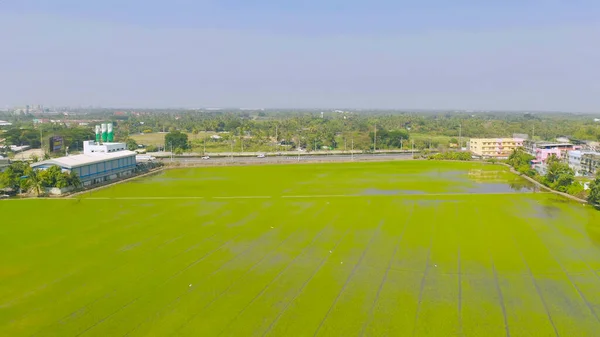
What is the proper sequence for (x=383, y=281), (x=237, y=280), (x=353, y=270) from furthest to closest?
(x=353, y=270), (x=237, y=280), (x=383, y=281)

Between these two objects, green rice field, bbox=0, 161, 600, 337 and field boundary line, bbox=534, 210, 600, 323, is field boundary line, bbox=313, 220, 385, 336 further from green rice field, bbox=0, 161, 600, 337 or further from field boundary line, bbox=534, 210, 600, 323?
field boundary line, bbox=534, 210, 600, 323

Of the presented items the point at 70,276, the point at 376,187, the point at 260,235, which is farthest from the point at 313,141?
the point at 70,276

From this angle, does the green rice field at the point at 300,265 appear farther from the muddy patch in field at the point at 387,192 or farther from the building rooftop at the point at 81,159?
the building rooftop at the point at 81,159

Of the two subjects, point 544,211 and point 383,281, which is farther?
point 544,211

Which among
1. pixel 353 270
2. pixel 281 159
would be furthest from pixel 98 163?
pixel 353 270

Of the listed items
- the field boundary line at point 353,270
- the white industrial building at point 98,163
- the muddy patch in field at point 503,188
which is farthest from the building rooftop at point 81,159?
the muddy patch in field at point 503,188

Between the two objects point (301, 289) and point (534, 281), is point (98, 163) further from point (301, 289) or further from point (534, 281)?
point (534, 281)

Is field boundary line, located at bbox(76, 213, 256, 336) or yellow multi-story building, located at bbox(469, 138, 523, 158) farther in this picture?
yellow multi-story building, located at bbox(469, 138, 523, 158)

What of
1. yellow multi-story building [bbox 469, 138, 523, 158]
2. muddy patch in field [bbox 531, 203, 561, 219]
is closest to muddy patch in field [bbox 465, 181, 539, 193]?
muddy patch in field [bbox 531, 203, 561, 219]
